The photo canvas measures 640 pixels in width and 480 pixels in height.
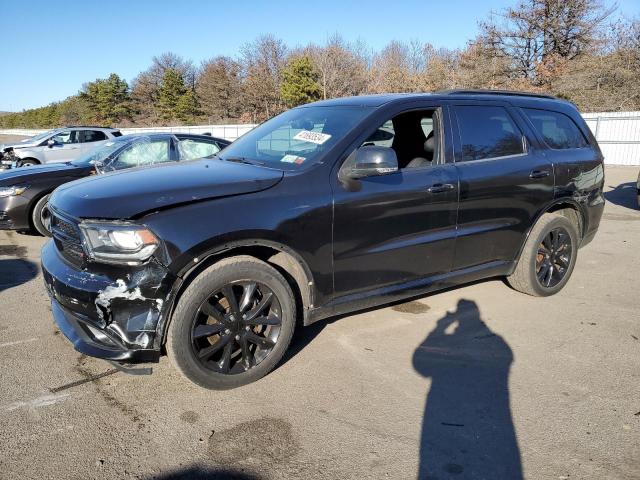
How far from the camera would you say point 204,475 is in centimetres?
240

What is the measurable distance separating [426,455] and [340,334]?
156 centimetres

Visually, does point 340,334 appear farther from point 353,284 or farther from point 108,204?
point 108,204

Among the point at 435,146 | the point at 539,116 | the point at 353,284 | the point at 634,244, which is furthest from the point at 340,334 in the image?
the point at 634,244

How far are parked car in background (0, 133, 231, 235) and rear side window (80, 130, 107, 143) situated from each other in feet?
24.4

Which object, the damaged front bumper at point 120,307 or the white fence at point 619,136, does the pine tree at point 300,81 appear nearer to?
the white fence at point 619,136

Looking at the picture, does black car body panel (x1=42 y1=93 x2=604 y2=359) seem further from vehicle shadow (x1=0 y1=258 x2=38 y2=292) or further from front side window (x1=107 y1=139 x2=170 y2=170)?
front side window (x1=107 y1=139 x2=170 y2=170)

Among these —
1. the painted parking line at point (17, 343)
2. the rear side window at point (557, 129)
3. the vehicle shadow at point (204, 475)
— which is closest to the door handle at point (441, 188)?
the rear side window at point (557, 129)

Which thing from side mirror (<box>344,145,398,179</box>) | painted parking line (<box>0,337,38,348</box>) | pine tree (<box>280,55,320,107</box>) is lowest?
painted parking line (<box>0,337,38,348</box>)

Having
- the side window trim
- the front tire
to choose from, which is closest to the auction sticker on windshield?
the front tire

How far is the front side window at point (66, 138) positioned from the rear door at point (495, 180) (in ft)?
47.0

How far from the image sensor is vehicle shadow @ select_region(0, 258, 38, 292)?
5.32 metres

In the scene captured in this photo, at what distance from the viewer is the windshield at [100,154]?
311 inches

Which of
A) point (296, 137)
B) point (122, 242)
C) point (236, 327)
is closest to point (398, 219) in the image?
point (296, 137)

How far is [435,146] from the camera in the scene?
13.2 feet
